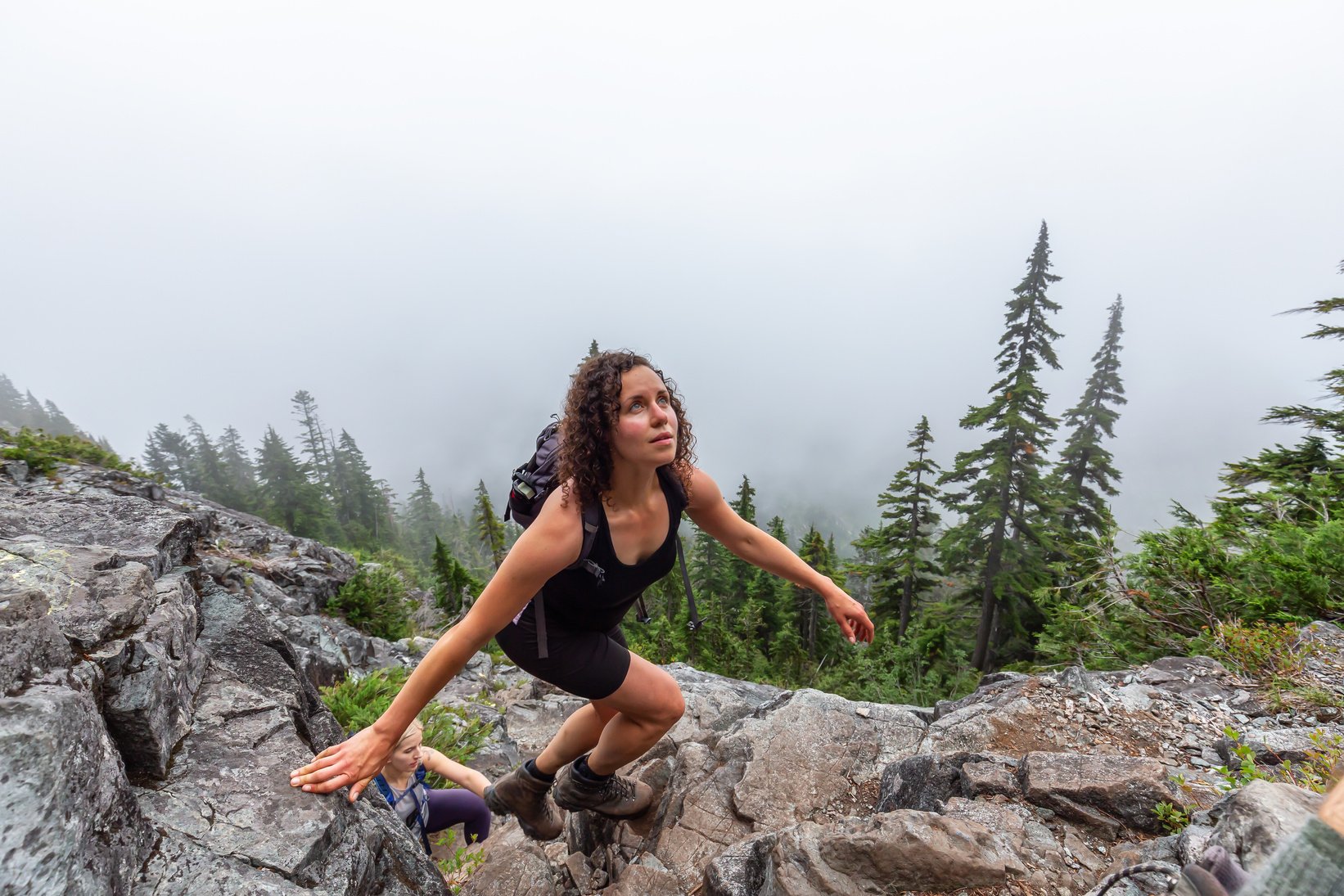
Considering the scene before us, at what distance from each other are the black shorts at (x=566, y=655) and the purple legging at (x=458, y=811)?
2051 millimetres

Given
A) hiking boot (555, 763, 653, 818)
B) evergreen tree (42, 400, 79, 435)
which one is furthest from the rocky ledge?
evergreen tree (42, 400, 79, 435)

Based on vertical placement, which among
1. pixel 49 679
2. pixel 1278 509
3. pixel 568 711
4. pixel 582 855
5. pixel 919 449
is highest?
pixel 919 449

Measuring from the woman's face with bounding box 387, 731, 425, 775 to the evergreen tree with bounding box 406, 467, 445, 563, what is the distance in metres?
71.0

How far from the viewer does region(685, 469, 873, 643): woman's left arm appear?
11.2 feet

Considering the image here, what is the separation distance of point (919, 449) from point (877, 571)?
18.2 ft

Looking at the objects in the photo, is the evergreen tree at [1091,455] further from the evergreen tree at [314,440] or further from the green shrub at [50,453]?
the evergreen tree at [314,440]

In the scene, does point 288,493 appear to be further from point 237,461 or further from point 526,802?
point 526,802

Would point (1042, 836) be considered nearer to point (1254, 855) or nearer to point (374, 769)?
point (1254, 855)

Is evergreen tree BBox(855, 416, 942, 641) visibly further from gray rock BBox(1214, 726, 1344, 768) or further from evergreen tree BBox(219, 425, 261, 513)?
evergreen tree BBox(219, 425, 261, 513)

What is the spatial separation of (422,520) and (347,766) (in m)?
81.9

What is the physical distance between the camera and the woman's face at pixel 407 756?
3648 millimetres

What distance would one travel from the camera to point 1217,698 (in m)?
4.70

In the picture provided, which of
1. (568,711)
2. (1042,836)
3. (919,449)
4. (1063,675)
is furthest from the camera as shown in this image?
(919,449)

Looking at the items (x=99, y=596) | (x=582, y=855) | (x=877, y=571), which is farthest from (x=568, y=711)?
(x=877, y=571)
